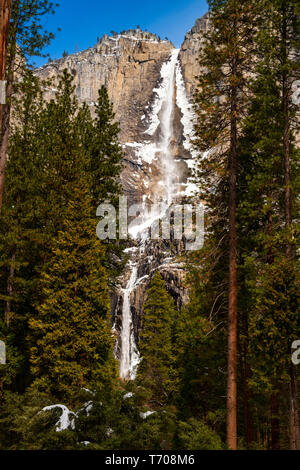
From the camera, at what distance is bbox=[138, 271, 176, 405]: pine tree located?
27.2 m

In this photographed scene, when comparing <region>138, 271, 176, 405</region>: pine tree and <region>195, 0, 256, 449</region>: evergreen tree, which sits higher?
<region>195, 0, 256, 449</region>: evergreen tree

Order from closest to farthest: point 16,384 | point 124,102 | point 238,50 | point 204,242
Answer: point 238,50 → point 204,242 → point 16,384 → point 124,102

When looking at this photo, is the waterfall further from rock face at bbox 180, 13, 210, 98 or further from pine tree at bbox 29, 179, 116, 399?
rock face at bbox 180, 13, 210, 98

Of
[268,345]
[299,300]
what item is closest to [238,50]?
[299,300]

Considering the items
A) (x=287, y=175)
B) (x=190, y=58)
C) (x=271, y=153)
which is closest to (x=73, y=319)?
(x=287, y=175)

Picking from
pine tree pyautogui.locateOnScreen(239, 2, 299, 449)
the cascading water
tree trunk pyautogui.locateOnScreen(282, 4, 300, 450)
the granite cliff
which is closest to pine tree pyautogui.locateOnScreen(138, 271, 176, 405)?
pine tree pyautogui.locateOnScreen(239, 2, 299, 449)

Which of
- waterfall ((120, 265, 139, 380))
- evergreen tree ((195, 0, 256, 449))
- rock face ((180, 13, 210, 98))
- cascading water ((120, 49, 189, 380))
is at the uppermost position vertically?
rock face ((180, 13, 210, 98))

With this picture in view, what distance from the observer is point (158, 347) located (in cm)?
2886

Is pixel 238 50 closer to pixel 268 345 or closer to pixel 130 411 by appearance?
pixel 268 345

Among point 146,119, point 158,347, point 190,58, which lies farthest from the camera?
point 190,58

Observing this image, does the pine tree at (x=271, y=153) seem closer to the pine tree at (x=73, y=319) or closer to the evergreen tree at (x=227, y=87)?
the evergreen tree at (x=227, y=87)

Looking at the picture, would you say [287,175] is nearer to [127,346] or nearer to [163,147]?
[127,346]

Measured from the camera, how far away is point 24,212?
1619 cm

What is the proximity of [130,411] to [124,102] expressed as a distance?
131561mm
